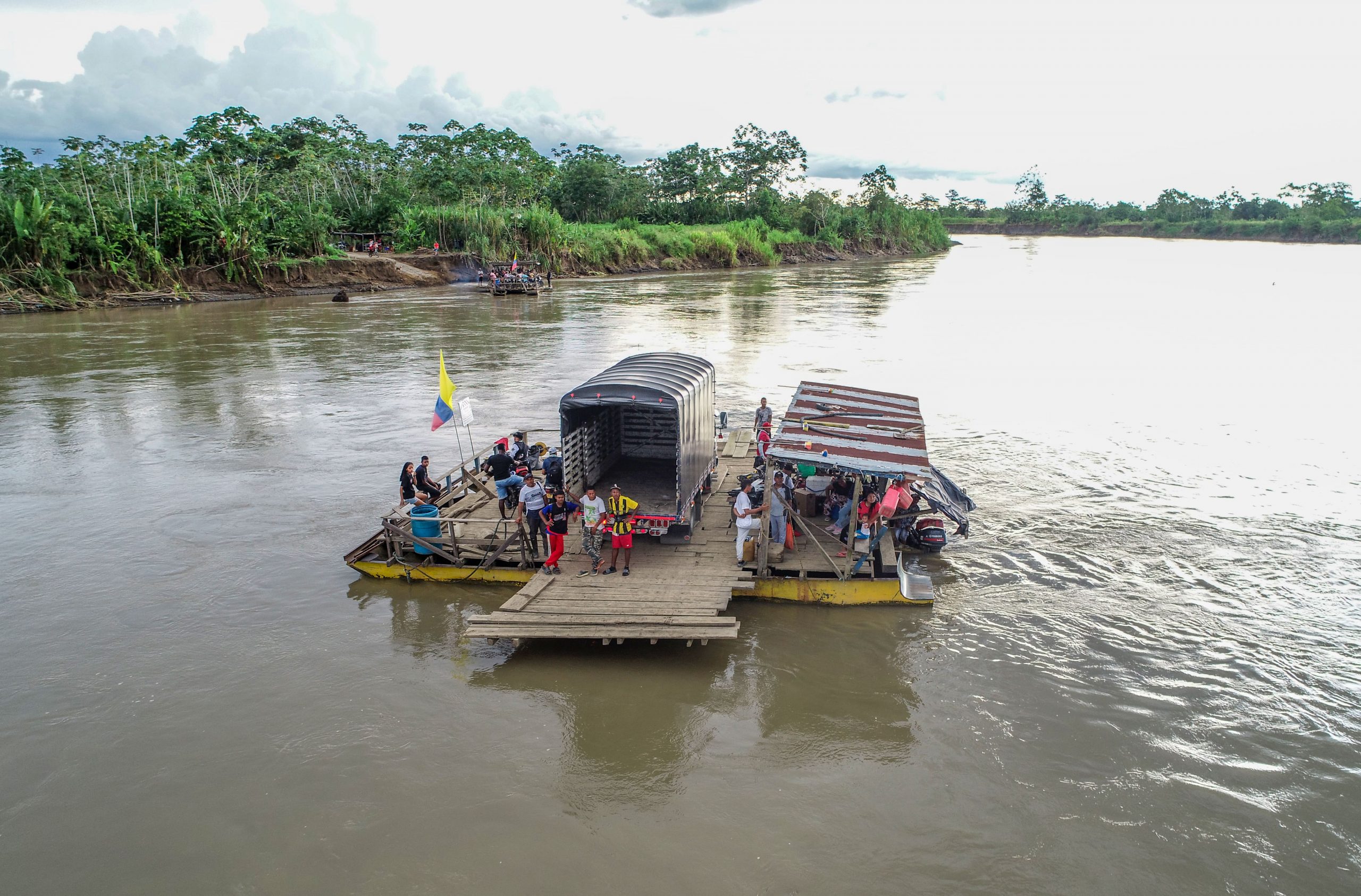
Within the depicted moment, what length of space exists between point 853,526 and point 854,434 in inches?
68.3

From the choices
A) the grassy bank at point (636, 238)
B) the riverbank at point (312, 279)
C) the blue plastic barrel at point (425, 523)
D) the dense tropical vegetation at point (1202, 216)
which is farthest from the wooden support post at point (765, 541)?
the dense tropical vegetation at point (1202, 216)

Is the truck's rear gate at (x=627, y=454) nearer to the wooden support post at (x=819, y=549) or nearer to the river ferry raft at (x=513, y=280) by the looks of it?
the wooden support post at (x=819, y=549)

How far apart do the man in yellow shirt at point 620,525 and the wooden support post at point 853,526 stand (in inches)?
114

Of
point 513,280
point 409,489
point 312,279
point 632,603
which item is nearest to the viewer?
point 632,603

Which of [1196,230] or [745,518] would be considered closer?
[745,518]

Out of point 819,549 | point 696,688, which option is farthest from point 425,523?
point 819,549

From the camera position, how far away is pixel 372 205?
60312 millimetres

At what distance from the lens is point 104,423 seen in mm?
21641

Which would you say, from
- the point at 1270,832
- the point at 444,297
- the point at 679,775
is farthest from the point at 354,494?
the point at 444,297

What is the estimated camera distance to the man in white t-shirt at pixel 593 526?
11.5 meters

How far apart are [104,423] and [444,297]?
30392 millimetres

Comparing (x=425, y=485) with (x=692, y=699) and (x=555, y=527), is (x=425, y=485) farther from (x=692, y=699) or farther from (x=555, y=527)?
(x=692, y=699)

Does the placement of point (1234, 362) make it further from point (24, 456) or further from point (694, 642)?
point (24, 456)

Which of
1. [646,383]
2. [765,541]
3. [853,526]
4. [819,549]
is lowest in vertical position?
[819,549]
